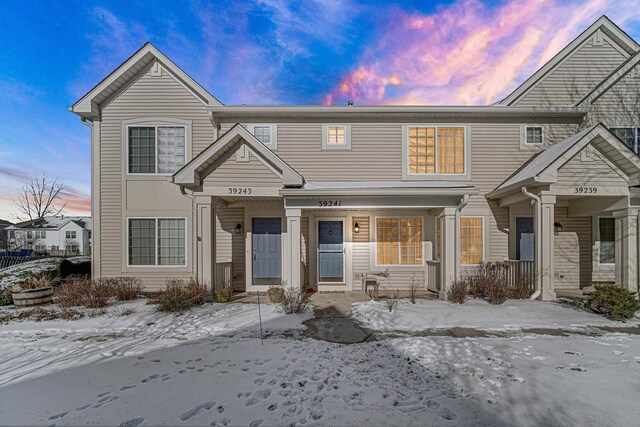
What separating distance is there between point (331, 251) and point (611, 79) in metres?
10.8

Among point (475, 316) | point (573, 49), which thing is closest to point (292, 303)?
point (475, 316)

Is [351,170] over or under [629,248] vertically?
over

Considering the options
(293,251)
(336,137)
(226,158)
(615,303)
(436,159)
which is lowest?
(615,303)

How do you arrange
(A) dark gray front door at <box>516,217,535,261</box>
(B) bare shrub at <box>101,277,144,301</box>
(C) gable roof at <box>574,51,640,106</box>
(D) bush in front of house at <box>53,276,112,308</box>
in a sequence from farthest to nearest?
(A) dark gray front door at <box>516,217,535,261</box> → (C) gable roof at <box>574,51,640,106</box> → (B) bare shrub at <box>101,277,144,301</box> → (D) bush in front of house at <box>53,276,112,308</box>

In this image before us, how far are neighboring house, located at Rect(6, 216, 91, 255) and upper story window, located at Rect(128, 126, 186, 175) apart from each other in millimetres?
45288

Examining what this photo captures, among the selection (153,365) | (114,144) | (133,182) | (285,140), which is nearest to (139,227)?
(133,182)

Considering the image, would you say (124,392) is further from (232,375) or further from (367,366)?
(367,366)

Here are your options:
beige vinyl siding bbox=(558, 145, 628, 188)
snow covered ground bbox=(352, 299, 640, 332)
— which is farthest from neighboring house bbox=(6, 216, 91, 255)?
beige vinyl siding bbox=(558, 145, 628, 188)

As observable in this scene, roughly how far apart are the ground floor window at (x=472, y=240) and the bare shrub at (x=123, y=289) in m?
10.4

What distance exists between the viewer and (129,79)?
955 cm

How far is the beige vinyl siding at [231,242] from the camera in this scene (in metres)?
9.48

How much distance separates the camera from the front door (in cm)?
935

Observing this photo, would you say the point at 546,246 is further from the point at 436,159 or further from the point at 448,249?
the point at 436,159

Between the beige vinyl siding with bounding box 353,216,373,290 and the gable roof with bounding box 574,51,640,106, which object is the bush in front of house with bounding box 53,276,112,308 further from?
the gable roof with bounding box 574,51,640,106
